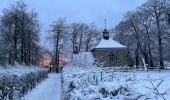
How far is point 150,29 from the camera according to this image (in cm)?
6794

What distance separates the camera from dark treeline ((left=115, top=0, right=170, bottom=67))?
215 feet

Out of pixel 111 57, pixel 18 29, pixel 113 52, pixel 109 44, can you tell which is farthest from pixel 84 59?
pixel 109 44

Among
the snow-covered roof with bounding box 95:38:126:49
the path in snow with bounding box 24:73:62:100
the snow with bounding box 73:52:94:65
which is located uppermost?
the snow-covered roof with bounding box 95:38:126:49

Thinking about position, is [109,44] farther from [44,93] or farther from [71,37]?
[44,93]

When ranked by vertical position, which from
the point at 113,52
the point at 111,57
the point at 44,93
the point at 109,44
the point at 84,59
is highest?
the point at 109,44

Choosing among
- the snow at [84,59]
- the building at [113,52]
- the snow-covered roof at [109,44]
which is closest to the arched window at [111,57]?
the building at [113,52]

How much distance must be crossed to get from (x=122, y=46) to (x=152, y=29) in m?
9.98

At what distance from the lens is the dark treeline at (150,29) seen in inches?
2576

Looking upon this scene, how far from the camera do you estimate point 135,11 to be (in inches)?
2820

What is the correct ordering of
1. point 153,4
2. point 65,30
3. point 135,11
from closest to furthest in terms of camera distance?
point 153,4
point 135,11
point 65,30

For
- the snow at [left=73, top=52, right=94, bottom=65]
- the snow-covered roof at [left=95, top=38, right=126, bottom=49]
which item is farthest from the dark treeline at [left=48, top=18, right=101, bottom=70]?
the snow at [left=73, top=52, right=94, bottom=65]

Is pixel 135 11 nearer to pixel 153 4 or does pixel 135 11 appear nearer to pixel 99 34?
pixel 153 4

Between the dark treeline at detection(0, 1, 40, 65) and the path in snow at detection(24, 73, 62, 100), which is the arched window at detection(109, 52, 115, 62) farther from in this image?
the path in snow at detection(24, 73, 62, 100)

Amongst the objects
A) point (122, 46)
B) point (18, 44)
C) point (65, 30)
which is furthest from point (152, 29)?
point (65, 30)
